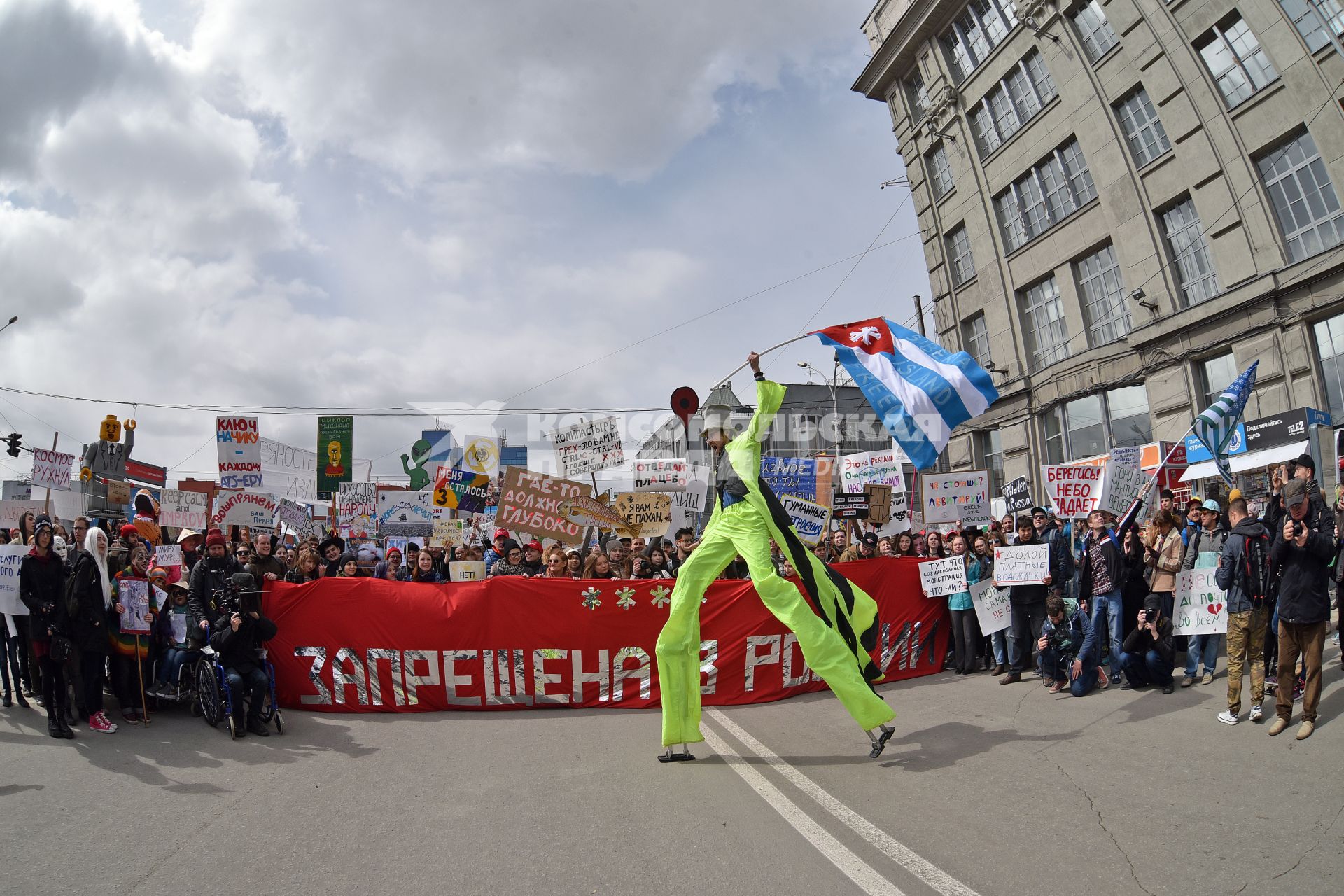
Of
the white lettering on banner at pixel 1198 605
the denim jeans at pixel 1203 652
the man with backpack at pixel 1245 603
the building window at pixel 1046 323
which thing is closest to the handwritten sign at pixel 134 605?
the man with backpack at pixel 1245 603

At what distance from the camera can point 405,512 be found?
67.5 feet

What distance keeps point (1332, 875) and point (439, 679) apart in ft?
23.4

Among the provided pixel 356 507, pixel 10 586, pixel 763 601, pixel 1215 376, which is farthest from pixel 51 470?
pixel 1215 376

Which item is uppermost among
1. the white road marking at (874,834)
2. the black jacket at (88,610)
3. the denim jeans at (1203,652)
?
the black jacket at (88,610)

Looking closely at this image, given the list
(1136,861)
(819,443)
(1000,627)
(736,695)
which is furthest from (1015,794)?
(819,443)

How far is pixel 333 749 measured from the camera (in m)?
6.50

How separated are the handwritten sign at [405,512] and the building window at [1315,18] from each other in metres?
22.5

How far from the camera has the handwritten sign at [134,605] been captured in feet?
24.7

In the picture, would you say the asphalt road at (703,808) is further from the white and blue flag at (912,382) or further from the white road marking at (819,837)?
the white and blue flag at (912,382)

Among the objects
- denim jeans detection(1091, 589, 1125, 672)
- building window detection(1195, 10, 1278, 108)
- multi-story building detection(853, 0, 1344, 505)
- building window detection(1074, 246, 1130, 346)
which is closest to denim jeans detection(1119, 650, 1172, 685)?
denim jeans detection(1091, 589, 1125, 672)

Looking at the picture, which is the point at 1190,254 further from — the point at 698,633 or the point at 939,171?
the point at 698,633

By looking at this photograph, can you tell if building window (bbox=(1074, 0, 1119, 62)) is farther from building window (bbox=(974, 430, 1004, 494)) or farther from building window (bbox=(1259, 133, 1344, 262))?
building window (bbox=(974, 430, 1004, 494))

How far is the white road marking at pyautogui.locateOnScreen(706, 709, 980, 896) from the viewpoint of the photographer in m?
3.55

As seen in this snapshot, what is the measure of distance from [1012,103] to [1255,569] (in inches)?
917
